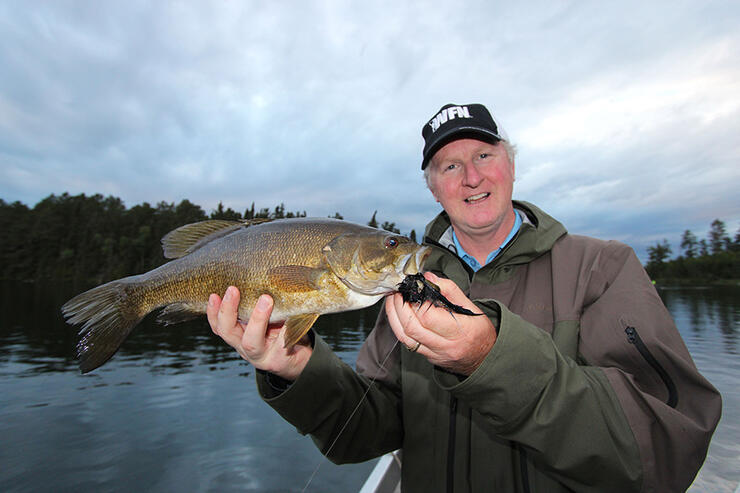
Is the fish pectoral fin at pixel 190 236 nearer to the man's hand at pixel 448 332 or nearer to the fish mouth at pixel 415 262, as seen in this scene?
the fish mouth at pixel 415 262

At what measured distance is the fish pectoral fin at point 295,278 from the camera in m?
2.64

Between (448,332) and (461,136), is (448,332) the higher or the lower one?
the lower one

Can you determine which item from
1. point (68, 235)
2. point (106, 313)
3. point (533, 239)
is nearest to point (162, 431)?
point (106, 313)

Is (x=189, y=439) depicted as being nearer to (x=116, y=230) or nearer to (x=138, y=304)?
(x=138, y=304)

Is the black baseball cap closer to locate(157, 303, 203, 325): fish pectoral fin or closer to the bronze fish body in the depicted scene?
the bronze fish body

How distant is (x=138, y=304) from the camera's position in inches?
118

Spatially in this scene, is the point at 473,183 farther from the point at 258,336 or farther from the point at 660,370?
the point at 258,336

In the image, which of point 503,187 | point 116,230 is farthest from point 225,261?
point 116,230

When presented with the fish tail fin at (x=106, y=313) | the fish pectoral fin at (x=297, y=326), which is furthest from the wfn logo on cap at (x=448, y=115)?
the fish tail fin at (x=106, y=313)

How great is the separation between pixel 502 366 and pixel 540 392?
0.80ft

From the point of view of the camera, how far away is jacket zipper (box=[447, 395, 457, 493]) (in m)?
2.67

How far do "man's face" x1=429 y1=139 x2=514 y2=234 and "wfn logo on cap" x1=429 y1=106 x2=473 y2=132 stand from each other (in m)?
0.22

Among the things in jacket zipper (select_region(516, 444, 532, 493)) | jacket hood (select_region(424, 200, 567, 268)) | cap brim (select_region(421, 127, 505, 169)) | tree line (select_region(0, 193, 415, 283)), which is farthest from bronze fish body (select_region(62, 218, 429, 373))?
tree line (select_region(0, 193, 415, 283))

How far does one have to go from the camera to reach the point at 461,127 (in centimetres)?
340
